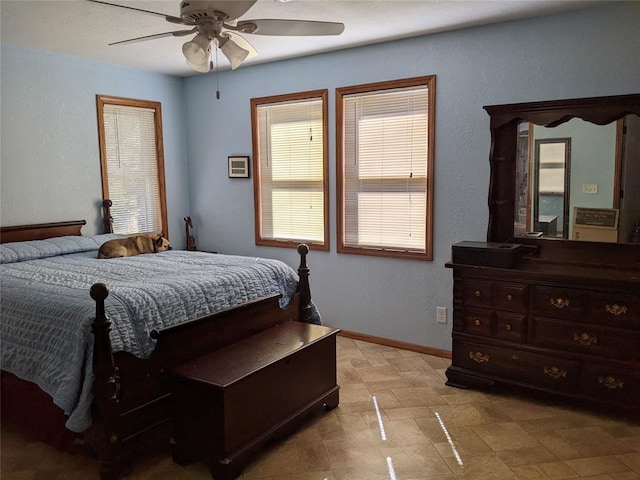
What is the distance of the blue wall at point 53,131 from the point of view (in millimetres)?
3697

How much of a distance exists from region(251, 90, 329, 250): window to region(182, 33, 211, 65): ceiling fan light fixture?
5.98 ft

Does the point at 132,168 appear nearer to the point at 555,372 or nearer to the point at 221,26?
the point at 221,26

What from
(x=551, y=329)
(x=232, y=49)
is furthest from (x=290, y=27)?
(x=551, y=329)

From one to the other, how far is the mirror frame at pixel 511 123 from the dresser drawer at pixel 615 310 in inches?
21.1

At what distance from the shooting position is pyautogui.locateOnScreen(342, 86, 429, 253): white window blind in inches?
148

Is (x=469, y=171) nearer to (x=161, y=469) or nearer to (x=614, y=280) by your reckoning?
(x=614, y=280)

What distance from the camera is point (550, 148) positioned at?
313 centimetres

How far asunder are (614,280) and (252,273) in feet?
6.68

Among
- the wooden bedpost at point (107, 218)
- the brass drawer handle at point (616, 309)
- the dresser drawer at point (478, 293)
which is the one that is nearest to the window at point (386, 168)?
the dresser drawer at point (478, 293)

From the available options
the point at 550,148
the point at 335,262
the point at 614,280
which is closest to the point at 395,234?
the point at 335,262

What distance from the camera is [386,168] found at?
392 cm

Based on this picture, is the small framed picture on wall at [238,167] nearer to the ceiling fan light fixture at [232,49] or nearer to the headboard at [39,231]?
the headboard at [39,231]

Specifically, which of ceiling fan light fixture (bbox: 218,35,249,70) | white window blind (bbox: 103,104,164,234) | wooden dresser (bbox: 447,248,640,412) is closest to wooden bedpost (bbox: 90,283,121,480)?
ceiling fan light fixture (bbox: 218,35,249,70)

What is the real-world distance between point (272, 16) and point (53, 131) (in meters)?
2.13
